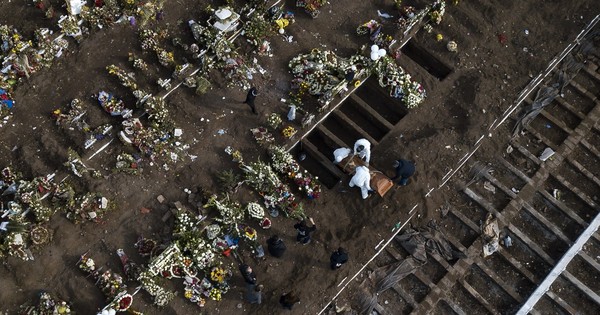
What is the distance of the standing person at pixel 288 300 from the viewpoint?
13766mm

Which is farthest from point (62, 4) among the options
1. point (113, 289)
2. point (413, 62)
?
point (413, 62)

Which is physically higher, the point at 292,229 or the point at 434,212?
the point at 434,212

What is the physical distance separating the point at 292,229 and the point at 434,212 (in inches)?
163

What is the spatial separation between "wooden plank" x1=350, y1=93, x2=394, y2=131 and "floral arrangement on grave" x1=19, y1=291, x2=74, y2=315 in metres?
10.2

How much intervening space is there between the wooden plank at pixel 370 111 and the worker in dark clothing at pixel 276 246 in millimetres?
5121

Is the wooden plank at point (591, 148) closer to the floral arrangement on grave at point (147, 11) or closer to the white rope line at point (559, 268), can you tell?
the white rope line at point (559, 268)

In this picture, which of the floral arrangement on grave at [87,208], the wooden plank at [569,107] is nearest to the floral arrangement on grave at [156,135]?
the floral arrangement on grave at [87,208]

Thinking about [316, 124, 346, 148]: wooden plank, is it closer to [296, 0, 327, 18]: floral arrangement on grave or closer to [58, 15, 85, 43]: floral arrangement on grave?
[296, 0, 327, 18]: floral arrangement on grave

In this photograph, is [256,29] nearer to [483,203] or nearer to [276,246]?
[276,246]

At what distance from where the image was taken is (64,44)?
17.2 meters

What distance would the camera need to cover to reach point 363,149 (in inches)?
605

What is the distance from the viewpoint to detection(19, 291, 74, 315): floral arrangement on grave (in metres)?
13.8

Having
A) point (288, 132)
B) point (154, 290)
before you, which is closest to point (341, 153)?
point (288, 132)

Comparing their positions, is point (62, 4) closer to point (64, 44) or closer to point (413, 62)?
point (64, 44)
